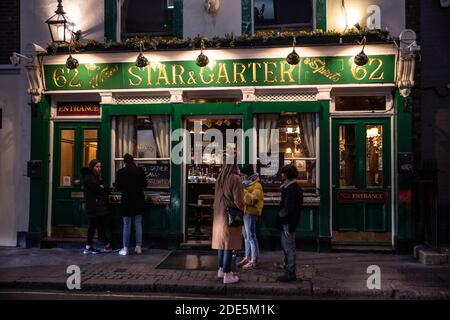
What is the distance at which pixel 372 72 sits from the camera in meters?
9.84

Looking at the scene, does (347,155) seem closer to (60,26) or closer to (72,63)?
(72,63)

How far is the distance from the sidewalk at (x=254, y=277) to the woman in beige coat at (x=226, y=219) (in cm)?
37

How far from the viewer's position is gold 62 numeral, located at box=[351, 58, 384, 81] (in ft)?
32.2

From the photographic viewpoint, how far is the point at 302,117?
1036 centimetres

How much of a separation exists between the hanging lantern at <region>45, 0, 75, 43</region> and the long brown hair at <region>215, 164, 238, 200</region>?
17.7 feet

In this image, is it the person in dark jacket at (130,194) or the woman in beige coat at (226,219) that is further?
the person in dark jacket at (130,194)

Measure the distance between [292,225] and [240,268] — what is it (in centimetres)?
154

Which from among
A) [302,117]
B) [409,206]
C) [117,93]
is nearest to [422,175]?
[409,206]

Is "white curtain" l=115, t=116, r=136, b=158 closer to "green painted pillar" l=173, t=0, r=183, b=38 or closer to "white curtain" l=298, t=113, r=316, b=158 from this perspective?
"green painted pillar" l=173, t=0, r=183, b=38

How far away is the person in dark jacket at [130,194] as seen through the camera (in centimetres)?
971

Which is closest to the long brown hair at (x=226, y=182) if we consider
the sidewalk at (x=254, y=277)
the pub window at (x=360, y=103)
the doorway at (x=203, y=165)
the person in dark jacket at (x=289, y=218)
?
the person in dark jacket at (x=289, y=218)

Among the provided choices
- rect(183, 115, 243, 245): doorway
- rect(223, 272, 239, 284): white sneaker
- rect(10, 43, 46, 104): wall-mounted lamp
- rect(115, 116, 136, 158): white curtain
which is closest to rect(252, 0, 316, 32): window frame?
rect(183, 115, 243, 245): doorway

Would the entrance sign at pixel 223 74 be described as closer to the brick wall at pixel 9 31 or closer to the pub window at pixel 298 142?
the pub window at pixel 298 142

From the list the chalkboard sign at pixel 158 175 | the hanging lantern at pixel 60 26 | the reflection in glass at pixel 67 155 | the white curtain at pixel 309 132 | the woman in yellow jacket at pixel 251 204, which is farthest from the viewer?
the reflection in glass at pixel 67 155
